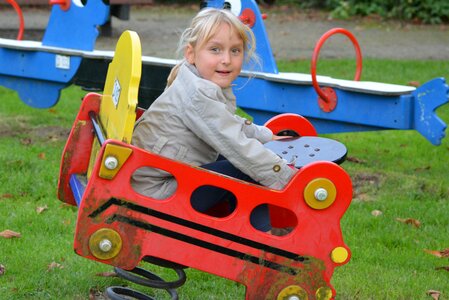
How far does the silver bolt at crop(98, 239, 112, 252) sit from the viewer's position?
2.80 metres

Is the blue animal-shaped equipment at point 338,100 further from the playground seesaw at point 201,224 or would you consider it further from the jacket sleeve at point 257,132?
the playground seesaw at point 201,224

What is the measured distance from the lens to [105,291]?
136 inches

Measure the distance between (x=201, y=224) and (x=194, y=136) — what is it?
31 cm

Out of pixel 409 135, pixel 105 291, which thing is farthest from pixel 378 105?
pixel 105 291

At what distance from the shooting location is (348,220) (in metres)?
4.54

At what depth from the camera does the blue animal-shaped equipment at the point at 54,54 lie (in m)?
6.06

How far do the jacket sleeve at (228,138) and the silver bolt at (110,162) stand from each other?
299 mm

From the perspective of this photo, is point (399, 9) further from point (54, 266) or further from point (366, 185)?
point (54, 266)

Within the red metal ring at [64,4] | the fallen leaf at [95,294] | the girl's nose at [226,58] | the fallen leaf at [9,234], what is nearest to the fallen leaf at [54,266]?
the fallen leaf at [95,294]

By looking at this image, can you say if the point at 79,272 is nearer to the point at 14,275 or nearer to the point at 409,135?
the point at 14,275

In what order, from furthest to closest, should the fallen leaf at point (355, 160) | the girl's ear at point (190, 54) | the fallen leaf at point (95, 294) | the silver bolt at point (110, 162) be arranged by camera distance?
1. the fallen leaf at point (355, 160)
2. the fallen leaf at point (95, 294)
3. the girl's ear at point (190, 54)
4. the silver bolt at point (110, 162)

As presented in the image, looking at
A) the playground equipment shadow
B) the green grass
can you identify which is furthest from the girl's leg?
the playground equipment shadow

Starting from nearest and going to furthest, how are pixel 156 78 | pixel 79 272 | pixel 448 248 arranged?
pixel 79 272, pixel 448 248, pixel 156 78

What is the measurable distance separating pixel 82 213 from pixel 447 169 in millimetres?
3436
